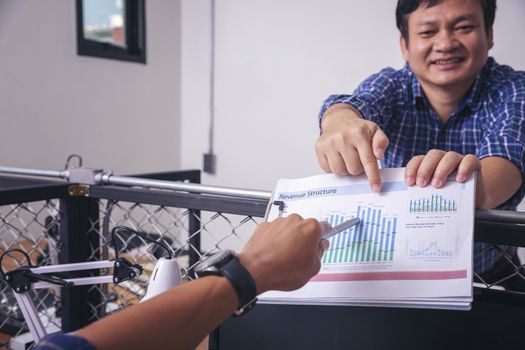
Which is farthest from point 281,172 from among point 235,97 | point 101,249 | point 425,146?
point 101,249

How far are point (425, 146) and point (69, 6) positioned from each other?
164cm

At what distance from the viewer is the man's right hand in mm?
467

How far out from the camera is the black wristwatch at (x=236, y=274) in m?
0.34

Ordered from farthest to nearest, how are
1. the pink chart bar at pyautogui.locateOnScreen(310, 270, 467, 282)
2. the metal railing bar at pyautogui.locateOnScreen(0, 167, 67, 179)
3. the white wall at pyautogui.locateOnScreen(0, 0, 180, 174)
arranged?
the white wall at pyautogui.locateOnScreen(0, 0, 180, 174)
the metal railing bar at pyautogui.locateOnScreen(0, 167, 67, 179)
the pink chart bar at pyautogui.locateOnScreen(310, 270, 467, 282)

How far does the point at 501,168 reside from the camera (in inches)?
21.1

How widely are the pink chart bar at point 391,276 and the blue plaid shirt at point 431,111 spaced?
13.3 inches

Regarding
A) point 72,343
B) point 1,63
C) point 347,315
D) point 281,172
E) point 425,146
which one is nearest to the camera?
point 72,343

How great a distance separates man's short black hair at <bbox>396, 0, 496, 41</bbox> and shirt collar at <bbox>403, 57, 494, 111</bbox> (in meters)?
0.08

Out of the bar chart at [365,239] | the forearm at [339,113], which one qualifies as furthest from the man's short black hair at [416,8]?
the bar chart at [365,239]

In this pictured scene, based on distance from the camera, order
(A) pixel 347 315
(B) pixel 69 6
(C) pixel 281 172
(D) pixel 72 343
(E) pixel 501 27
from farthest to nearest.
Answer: (C) pixel 281 172 < (B) pixel 69 6 < (E) pixel 501 27 < (A) pixel 347 315 < (D) pixel 72 343

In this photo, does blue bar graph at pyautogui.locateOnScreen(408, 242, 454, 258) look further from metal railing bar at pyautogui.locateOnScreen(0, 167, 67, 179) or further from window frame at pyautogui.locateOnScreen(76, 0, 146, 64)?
window frame at pyautogui.locateOnScreen(76, 0, 146, 64)

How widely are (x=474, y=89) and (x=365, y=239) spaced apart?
1.67 feet

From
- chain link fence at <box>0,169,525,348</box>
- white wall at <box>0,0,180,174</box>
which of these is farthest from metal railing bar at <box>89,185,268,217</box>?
white wall at <box>0,0,180,174</box>

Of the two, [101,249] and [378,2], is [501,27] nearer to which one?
[378,2]
